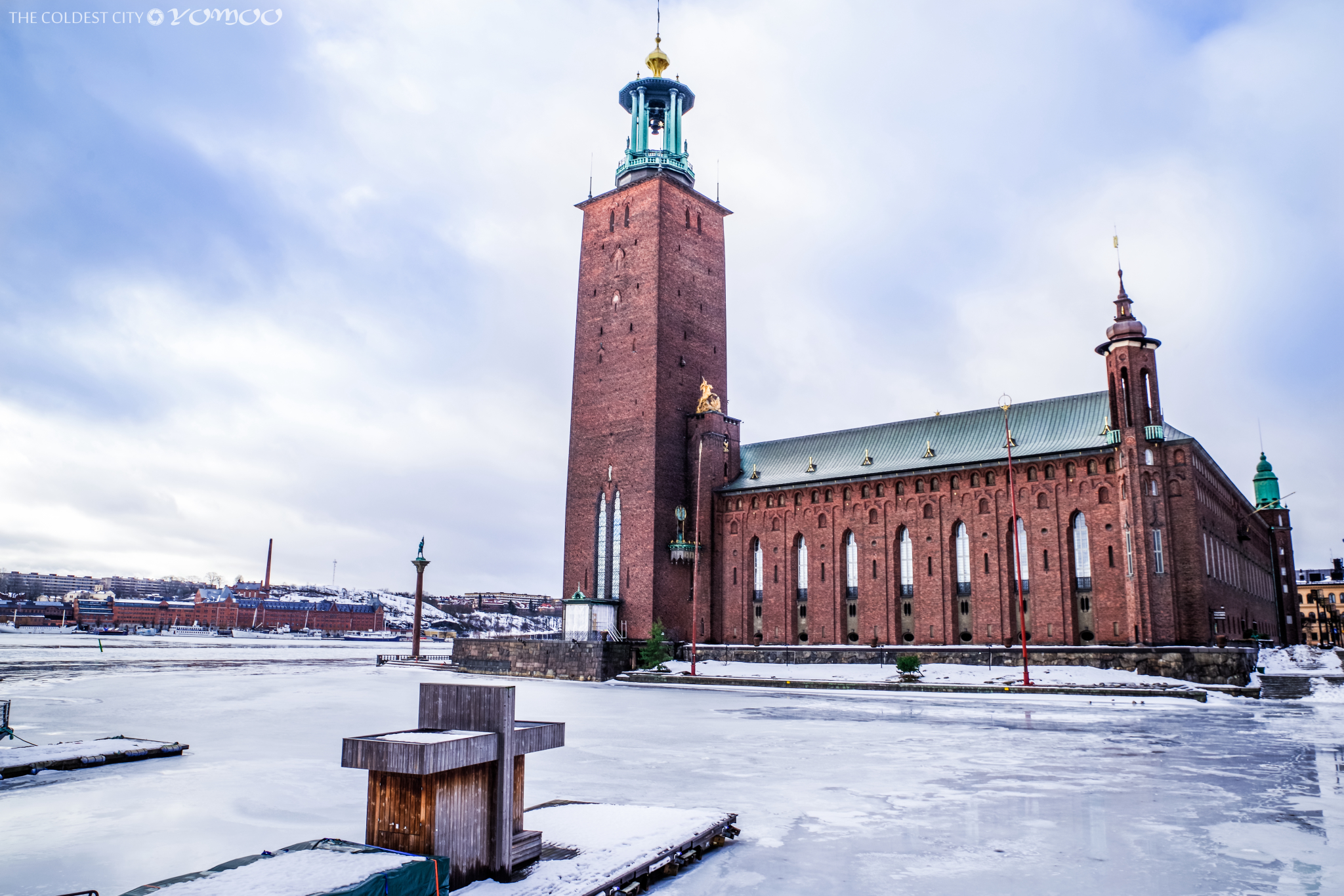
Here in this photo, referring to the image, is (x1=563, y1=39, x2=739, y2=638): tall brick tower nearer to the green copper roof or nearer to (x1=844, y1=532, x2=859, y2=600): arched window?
the green copper roof

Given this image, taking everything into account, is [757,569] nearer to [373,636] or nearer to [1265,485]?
[1265,485]

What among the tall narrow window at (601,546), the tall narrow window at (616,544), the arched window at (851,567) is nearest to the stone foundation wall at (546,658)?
the tall narrow window at (616,544)

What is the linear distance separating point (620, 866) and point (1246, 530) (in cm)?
5901

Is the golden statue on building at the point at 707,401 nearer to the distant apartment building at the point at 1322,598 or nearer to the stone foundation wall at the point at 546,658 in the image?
the stone foundation wall at the point at 546,658

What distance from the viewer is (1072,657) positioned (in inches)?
1476

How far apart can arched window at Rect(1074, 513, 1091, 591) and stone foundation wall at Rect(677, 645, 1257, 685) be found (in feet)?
13.9

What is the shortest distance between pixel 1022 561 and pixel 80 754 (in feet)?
128

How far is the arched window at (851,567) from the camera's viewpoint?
4756cm

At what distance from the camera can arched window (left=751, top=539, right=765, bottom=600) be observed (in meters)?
50.9

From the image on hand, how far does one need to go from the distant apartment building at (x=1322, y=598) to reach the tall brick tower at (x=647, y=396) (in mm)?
93076

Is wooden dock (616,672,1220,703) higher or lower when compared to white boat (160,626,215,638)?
higher

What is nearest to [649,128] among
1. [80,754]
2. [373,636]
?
[80,754]

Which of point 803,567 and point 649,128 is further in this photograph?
point 649,128

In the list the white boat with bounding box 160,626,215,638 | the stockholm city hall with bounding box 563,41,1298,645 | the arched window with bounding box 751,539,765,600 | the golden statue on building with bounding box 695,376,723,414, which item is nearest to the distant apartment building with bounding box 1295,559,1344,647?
the stockholm city hall with bounding box 563,41,1298,645
